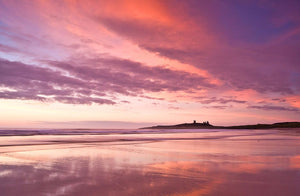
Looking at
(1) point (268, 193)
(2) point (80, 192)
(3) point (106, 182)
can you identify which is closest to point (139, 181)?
(3) point (106, 182)

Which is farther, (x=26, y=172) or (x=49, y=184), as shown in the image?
(x=26, y=172)

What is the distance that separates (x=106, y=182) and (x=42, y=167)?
3217mm

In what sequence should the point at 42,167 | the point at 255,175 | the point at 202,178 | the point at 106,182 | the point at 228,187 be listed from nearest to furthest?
the point at 228,187, the point at 106,182, the point at 202,178, the point at 255,175, the point at 42,167

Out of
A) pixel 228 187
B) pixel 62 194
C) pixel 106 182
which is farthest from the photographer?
pixel 106 182

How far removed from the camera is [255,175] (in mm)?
6750

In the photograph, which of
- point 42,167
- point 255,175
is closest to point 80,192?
point 42,167

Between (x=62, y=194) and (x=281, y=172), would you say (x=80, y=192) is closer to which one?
(x=62, y=194)

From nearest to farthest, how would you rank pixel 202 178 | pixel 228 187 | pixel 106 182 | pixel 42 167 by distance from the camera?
pixel 228 187 < pixel 106 182 < pixel 202 178 < pixel 42 167

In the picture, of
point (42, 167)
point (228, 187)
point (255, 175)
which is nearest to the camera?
point (228, 187)

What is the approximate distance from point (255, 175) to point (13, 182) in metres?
6.32

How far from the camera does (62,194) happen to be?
195 inches

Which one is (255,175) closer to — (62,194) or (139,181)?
(139,181)

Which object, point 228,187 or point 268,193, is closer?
point 268,193

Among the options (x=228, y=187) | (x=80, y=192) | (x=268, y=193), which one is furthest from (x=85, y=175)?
(x=268, y=193)
